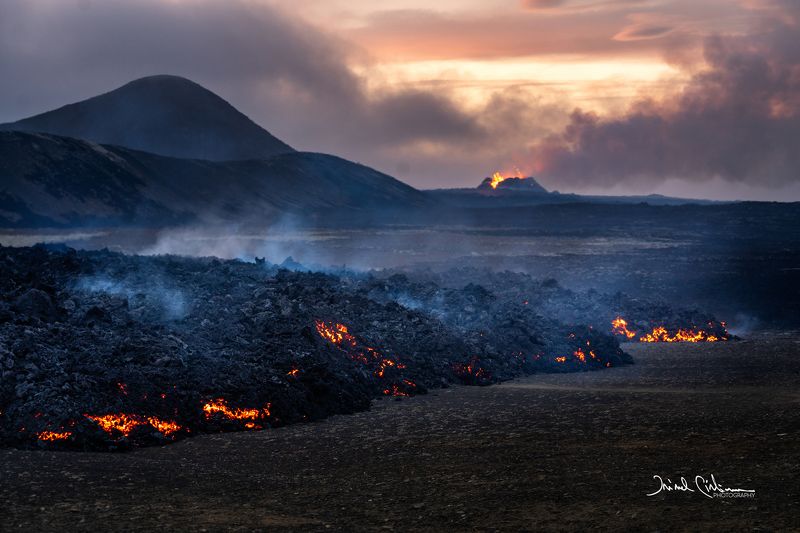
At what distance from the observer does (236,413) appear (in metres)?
18.2

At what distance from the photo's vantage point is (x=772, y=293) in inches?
1975

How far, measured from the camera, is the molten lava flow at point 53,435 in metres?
15.8

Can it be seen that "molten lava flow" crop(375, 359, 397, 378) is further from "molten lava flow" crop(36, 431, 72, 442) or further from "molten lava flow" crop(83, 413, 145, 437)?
"molten lava flow" crop(36, 431, 72, 442)

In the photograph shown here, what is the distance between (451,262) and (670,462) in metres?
59.8

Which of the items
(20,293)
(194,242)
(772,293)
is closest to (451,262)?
(772,293)

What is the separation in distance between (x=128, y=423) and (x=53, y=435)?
139 cm

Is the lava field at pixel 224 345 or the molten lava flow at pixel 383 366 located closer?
the lava field at pixel 224 345

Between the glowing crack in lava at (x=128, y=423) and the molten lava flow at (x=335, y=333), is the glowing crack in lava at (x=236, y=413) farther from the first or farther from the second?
the molten lava flow at (x=335, y=333)

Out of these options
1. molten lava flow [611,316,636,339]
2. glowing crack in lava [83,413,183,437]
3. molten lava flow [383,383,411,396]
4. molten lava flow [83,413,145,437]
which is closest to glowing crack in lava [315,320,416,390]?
molten lava flow [383,383,411,396]

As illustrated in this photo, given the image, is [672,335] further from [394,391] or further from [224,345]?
[224,345]

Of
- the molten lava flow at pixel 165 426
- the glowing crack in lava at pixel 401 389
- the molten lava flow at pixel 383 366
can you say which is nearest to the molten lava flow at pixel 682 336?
the molten lava flow at pixel 383 366
